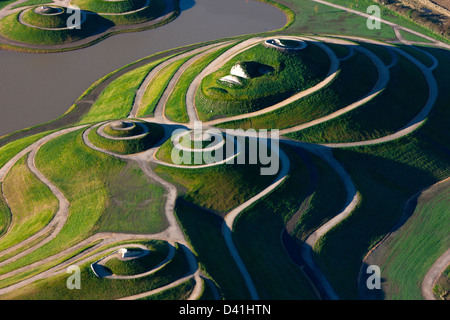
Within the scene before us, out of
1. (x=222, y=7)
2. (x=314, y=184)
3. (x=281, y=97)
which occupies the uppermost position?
(x=222, y=7)

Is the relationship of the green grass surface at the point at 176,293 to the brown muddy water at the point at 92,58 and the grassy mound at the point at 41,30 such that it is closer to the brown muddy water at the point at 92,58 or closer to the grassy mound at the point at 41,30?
the brown muddy water at the point at 92,58

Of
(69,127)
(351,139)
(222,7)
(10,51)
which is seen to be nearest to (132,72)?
(69,127)

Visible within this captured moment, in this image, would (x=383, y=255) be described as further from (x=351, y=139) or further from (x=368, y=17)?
(x=368, y=17)

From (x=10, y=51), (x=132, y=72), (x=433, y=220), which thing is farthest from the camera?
(x=10, y=51)

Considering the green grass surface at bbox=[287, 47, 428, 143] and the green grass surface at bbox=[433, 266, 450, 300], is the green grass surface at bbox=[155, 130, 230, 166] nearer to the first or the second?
the green grass surface at bbox=[287, 47, 428, 143]

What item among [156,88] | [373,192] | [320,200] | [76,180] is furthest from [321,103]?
[76,180]

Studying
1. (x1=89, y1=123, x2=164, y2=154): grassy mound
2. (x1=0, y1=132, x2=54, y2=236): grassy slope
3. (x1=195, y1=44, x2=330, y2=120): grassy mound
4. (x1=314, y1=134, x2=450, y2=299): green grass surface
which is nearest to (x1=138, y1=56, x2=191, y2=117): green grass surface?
(x1=195, y1=44, x2=330, y2=120): grassy mound
